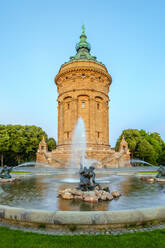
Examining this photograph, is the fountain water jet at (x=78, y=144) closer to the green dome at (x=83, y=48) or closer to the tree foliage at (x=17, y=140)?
the tree foliage at (x=17, y=140)

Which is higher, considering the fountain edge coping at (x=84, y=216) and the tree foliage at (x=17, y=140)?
the tree foliage at (x=17, y=140)

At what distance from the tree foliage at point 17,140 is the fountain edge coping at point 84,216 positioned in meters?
40.5

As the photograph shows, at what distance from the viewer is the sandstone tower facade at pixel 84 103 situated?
41906 millimetres

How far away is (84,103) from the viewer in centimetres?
4341

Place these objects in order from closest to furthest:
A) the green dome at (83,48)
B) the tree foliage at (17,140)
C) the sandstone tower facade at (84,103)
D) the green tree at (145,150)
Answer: the sandstone tower facade at (84,103)
the tree foliage at (17,140)
the green dome at (83,48)
the green tree at (145,150)

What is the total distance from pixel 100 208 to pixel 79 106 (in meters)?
37.2

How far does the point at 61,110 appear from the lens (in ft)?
151

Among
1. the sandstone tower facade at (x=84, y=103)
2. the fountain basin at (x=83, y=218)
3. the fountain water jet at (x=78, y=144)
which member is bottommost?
the fountain basin at (x=83, y=218)

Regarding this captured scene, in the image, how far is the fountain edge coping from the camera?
16.1 ft

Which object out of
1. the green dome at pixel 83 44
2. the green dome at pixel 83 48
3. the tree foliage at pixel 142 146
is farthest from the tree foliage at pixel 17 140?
the green dome at pixel 83 44

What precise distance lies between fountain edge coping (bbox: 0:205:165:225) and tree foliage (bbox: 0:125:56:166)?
40.5m

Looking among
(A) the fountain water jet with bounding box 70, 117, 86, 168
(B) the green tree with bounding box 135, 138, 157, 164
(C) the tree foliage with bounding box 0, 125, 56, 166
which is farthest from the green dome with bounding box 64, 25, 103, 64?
(B) the green tree with bounding box 135, 138, 157, 164

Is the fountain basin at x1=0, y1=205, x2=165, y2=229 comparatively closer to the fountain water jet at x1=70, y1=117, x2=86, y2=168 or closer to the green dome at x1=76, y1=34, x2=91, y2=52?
the fountain water jet at x1=70, y1=117, x2=86, y2=168

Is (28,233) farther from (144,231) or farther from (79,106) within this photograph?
(79,106)
